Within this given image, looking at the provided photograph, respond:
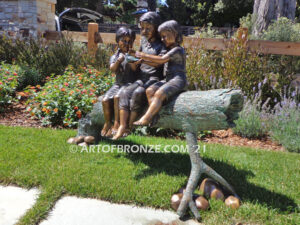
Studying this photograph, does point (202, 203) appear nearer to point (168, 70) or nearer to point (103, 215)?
point (103, 215)

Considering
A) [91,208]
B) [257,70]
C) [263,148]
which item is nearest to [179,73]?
[91,208]

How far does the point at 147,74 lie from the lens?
2961 millimetres

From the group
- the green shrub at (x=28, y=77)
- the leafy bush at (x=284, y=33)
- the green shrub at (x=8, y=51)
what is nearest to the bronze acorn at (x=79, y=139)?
the green shrub at (x=28, y=77)

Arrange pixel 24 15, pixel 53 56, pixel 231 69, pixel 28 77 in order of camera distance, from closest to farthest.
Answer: pixel 231 69, pixel 28 77, pixel 53 56, pixel 24 15

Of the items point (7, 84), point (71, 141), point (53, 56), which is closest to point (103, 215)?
point (71, 141)

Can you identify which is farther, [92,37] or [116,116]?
[92,37]

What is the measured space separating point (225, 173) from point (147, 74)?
1.55m

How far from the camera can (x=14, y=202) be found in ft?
Answer: 8.46

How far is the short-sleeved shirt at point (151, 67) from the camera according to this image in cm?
285

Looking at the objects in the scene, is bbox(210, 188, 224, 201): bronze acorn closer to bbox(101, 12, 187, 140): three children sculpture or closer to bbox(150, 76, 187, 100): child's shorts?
bbox(101, 12, 187, 140): three children sculpture

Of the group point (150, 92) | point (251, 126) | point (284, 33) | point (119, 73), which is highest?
point (284, 33)

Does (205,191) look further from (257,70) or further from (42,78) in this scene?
(42,78)

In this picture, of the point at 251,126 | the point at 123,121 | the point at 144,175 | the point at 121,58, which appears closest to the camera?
the point at 123,121

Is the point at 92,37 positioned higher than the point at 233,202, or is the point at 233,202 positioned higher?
the point at 92,37
